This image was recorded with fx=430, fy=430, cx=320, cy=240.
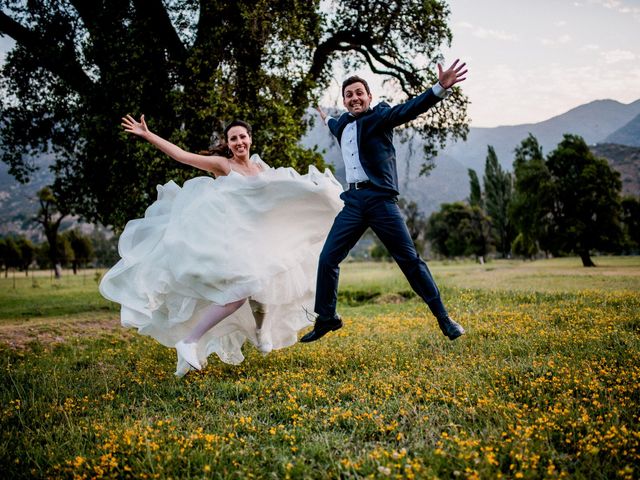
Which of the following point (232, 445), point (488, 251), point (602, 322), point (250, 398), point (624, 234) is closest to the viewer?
point (232, 445)

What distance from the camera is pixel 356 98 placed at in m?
5.46

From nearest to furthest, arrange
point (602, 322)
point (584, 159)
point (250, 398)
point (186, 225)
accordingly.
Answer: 1. point (250, 398)
2. point (186, 225)
3. point (602, 322)
4. point (584, 159)

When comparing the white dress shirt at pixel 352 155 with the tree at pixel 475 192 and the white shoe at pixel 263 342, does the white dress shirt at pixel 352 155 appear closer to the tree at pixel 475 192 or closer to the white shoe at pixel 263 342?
the white shoe at pixel 263 342

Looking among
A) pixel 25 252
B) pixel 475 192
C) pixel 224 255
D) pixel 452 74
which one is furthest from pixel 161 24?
pixel 475 192

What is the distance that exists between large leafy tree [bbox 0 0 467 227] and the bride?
4.99m

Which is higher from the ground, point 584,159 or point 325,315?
point 584,159

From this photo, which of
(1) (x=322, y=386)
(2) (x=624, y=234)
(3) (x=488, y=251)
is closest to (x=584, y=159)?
(2) (x=624, y=234)

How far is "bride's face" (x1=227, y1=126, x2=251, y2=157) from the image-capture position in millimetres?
5734

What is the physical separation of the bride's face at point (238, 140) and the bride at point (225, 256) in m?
0.01

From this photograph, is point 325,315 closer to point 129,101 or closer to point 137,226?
point 137,226

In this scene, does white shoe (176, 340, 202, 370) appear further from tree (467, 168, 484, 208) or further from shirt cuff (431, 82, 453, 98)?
tree (467, 168, 484, 208)

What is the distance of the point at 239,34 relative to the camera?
10695 millimetres

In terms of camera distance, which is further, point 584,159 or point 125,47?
A: point 584,159

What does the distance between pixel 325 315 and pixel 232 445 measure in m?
2.45
